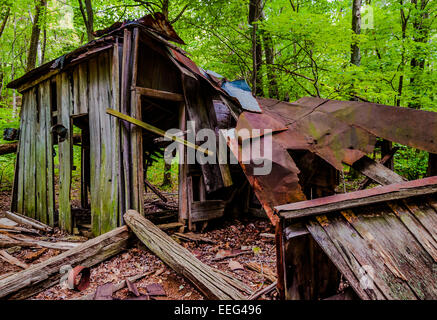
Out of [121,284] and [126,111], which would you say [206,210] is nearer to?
[121,284]

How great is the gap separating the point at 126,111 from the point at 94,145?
3.66ft

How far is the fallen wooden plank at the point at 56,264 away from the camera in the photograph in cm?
308

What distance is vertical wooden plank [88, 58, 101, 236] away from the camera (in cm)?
509

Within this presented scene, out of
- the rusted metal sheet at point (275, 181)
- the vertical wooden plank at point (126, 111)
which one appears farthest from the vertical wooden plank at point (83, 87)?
the rusted metal sheet at point (275, 181)

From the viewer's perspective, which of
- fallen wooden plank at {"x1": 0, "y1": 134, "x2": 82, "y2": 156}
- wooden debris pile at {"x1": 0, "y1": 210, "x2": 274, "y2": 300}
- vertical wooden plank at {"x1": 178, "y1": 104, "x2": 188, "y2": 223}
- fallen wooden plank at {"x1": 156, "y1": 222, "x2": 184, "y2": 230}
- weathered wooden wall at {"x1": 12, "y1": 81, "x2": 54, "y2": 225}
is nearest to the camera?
wooden debris pile at {"x1": 0, "y1": 210, "x2": 274, "y2": 300}

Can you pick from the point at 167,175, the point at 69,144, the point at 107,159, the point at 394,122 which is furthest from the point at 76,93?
the point at 167,175

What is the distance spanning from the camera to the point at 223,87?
15.6ft

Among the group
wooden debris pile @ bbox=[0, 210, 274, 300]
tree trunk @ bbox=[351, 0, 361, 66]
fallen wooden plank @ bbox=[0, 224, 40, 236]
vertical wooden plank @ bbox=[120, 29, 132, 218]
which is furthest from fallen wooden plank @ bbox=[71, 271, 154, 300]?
tree trunk @ bbox=[351, 0, 361, 66]

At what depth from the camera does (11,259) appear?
14.6 ft

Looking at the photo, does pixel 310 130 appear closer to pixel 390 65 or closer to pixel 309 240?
pixel 309 240

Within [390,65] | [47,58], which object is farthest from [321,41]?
[47,58]

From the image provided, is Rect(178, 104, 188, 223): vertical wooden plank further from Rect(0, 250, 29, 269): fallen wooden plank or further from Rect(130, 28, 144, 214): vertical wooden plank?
Rect(0, 250, 29, 269): fallen wooden plank

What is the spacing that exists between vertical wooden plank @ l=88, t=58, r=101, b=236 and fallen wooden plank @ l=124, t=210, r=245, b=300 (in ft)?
3.51
